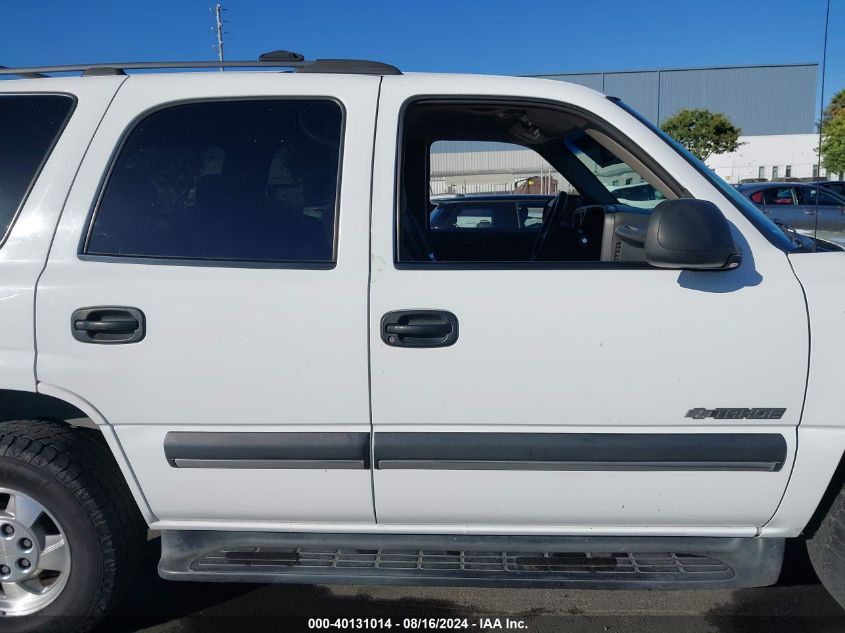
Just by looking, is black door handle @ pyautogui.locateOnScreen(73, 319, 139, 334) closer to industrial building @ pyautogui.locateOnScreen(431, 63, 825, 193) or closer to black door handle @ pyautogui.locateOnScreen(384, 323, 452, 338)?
black door handle @ pyautogui.locateOnScreen(384, 323, 452, 338)

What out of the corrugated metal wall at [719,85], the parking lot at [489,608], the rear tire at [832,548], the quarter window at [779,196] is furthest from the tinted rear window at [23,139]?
the quarter window at [779,196]

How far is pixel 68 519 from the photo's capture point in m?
2.26

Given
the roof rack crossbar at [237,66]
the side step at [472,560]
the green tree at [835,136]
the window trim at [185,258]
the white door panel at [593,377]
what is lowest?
the side step at [472,560]

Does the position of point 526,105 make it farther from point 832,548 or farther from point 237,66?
point 832,548

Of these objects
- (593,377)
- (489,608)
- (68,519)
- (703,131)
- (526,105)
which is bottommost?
(489,608)

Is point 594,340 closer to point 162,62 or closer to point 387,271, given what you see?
point 387,271

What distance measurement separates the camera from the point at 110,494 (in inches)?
90.6

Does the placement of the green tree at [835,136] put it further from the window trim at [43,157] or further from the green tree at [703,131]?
the window trim at [43,157]

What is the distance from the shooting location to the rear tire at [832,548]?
86.6 inches

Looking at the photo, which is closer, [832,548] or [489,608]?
[832,548]

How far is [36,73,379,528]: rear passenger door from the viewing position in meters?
2.12

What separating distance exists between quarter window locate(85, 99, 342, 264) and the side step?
41.0 inches

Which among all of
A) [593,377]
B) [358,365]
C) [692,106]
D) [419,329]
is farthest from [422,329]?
[692,106]

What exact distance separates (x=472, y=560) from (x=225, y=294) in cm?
130
